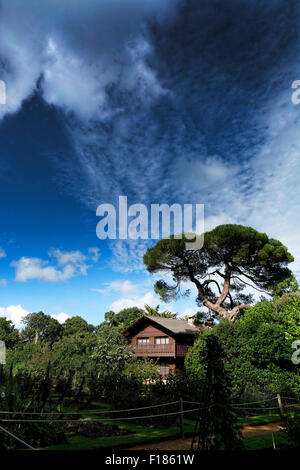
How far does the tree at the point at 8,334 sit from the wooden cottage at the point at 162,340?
109 ft

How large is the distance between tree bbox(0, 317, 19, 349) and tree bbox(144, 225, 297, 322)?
42240 millimetres

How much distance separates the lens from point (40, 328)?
7212cm

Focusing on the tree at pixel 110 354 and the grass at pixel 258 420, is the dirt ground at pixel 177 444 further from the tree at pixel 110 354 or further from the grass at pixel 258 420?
the tree at pixel 110 354

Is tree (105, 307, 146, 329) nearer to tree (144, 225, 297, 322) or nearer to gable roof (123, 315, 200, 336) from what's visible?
gable roof (123, 315, 200, 336)

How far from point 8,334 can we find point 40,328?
12572mm

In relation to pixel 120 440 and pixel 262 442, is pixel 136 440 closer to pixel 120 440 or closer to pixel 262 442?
pixel 120 440

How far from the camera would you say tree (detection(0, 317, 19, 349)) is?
57.6m

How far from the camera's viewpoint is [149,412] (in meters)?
12.2

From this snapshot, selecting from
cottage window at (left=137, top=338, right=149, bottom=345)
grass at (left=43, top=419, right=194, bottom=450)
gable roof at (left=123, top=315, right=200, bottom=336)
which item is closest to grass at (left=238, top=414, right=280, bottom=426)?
grass at (left=43, top=419, right=194, bottom=450)

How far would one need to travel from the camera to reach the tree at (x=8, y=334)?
57.6 metres

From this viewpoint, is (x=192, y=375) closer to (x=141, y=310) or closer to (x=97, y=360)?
(x=97, y=360)

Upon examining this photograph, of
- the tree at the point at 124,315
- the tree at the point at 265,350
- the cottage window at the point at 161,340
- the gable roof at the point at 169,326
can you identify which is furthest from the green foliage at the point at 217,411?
the tree at the point at 124,315

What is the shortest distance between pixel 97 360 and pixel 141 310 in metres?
44.3
